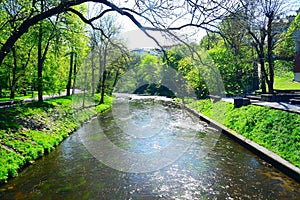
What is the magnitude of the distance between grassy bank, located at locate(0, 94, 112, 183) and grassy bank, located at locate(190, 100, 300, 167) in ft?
28.1

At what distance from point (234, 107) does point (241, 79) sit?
12.5 meters

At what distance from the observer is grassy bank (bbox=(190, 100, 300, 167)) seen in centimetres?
918

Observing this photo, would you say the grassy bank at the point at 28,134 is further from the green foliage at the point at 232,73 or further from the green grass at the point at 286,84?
the green grass at the point at 286,84

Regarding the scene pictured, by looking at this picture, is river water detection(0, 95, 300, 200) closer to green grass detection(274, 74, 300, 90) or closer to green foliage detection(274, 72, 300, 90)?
green grass detection(274, 74, 300, 90)

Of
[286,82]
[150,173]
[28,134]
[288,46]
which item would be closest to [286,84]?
[286,82]

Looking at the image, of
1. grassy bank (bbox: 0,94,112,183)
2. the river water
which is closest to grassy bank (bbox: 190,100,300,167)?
the river water

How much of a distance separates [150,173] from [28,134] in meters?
5.78

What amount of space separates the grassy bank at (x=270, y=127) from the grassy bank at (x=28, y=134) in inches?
337

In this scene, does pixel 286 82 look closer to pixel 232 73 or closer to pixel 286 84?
pixel 286 84

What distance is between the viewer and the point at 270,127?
37.3 feet

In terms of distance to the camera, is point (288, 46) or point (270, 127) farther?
point (288, 46)

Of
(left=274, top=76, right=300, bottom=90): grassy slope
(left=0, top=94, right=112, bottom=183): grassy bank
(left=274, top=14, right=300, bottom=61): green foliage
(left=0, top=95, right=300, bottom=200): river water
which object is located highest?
(left=274, top=14, right=300, bottom=61): green foliage

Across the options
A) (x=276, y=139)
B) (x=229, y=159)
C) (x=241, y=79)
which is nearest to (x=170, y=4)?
(x=229, y=159)

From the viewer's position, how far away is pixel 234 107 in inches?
673
